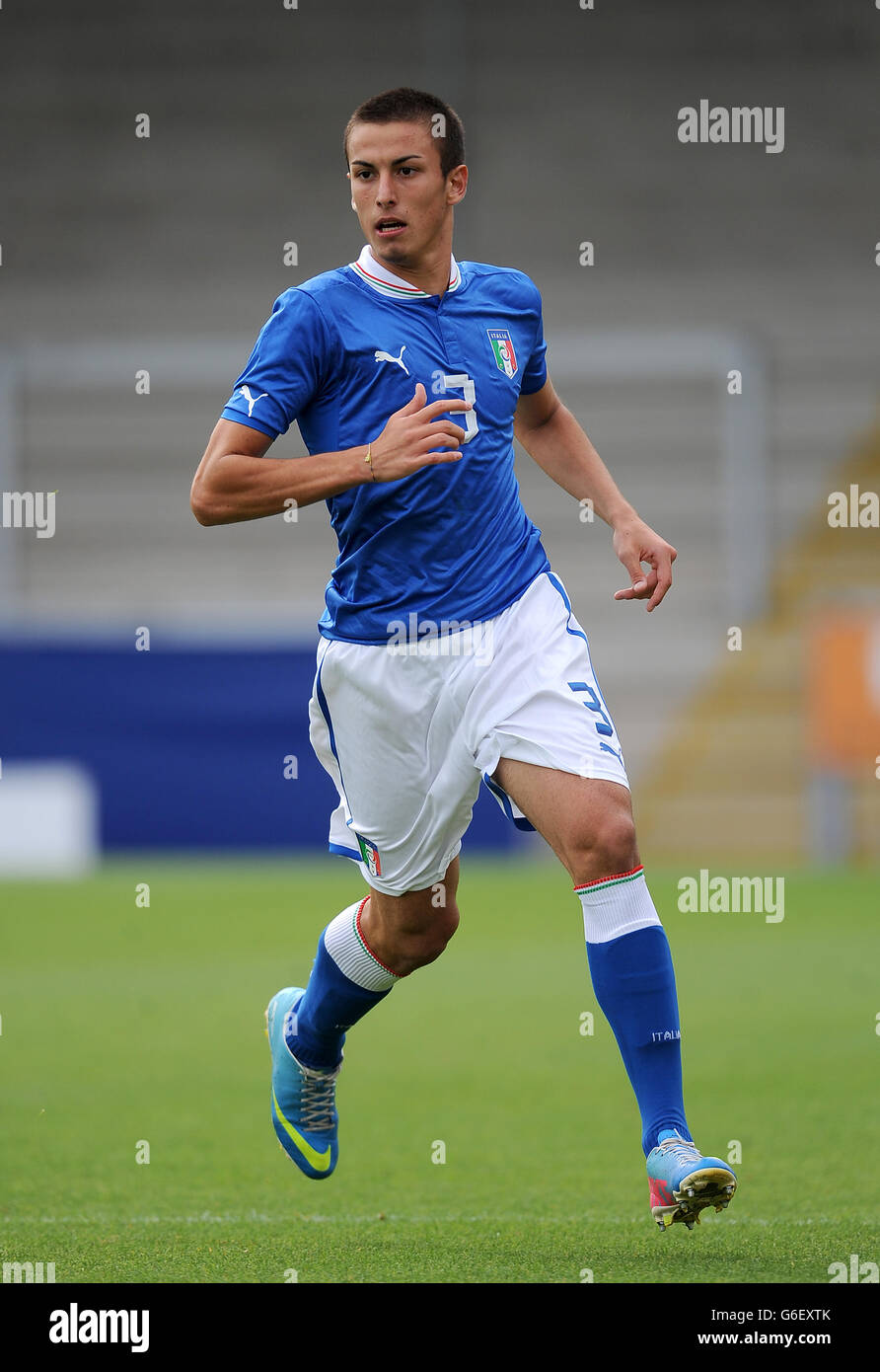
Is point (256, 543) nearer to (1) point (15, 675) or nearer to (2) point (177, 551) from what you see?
(2) point (177, 551)

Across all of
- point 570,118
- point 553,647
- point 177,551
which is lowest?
point 553,647

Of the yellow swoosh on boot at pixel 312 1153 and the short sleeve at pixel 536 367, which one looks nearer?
the short sleeve at pixel 536 367

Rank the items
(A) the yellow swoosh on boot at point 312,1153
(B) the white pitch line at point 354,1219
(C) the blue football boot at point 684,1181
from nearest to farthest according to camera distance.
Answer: (C) the blue football boot at point 684,1181 → (B) the white pitch line at point 354,1219 → (A) the yellow swoosh on boot at point 312,1153

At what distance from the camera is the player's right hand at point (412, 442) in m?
3.59

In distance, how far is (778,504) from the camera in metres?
16.5

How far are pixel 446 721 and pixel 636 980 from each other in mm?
717

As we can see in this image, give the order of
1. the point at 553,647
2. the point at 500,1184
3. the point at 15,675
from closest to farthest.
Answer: the point at 553,647, the point at 500,1184, the point at 15,675

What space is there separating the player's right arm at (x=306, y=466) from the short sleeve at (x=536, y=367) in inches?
27.4

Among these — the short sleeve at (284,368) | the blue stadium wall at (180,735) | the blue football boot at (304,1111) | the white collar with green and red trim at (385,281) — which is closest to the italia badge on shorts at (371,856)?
the blue football boot at (304,1111)

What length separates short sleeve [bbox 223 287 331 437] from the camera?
3719mm

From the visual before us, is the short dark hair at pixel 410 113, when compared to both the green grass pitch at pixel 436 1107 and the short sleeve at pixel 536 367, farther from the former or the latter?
the green grass pitch at pixel 436 1107

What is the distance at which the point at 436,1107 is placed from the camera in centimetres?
561

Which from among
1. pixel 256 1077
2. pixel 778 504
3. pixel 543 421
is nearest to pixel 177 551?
pixel 778 504

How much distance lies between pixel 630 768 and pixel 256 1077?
10269 millimetres
